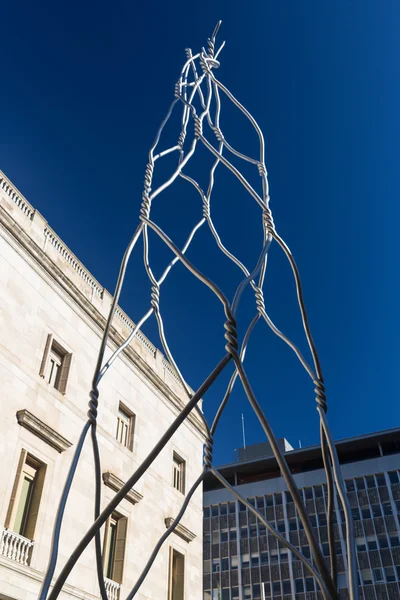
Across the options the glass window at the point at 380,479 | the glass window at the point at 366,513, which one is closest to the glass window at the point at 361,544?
the glass window at the point at 366,513

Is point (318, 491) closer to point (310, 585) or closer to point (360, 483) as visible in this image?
point (360, 483)

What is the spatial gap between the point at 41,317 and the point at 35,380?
5.50ft

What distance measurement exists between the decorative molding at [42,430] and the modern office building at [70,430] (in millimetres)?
26

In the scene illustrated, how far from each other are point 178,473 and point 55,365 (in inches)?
263

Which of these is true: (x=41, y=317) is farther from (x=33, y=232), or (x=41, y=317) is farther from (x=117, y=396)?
(x=117, y=396)

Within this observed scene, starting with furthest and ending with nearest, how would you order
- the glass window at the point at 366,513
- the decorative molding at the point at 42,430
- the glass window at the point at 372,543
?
the glass window at the point at 366,513 < the glass window at the point at 372,543 < the decorative molding at the point at 42,430

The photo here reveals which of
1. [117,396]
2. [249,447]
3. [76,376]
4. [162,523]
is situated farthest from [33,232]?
[249,447]

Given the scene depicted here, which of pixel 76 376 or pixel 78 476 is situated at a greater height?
pixel 76 376

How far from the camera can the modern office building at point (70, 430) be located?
Answer: 11008 mm

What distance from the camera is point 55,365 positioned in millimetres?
13320

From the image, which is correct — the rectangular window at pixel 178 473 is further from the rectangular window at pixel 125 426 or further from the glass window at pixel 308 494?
the glass window at pixel 308 494

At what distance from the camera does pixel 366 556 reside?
52812 millimetres

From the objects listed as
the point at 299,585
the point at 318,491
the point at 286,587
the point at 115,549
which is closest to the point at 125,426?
the point at 115,549

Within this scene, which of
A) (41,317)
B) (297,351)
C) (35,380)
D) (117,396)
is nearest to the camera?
(297,351)
